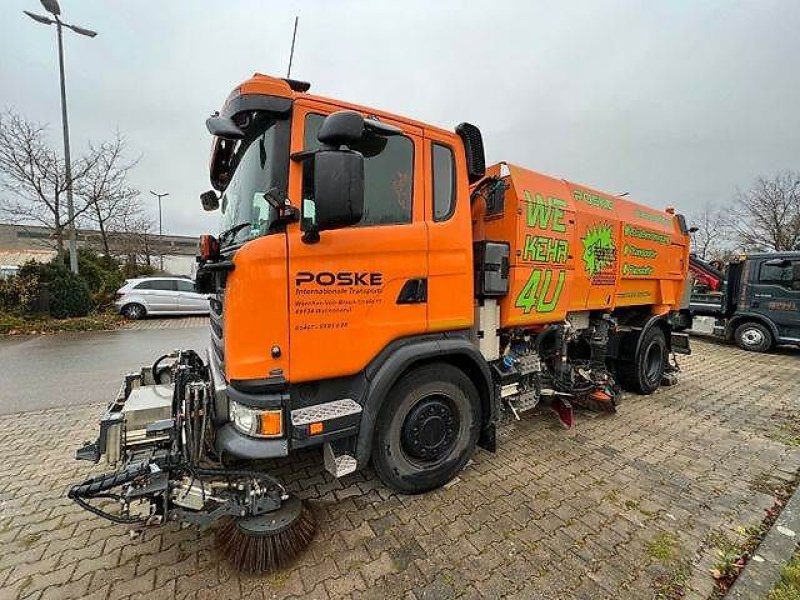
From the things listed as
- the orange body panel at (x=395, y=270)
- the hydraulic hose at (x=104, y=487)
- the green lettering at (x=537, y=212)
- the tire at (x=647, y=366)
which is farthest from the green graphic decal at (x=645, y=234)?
the hydraulic hose at (x=104, y=487)

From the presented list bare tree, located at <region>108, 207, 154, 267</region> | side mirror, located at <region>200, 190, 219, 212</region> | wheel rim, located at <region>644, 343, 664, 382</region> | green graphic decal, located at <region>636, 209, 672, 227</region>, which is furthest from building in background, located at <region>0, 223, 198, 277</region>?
wheel rim, located at <region>644, 343, 664, 382</region>

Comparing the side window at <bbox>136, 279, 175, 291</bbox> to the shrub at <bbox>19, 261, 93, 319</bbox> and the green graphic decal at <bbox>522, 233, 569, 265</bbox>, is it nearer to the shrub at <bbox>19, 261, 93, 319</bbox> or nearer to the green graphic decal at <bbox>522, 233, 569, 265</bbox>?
the shrub at <bbox>19, 261, 93, 319</bbox>

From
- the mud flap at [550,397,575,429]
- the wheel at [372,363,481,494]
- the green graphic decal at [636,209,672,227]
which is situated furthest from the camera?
the green graphic decal at [636,209,672,227]

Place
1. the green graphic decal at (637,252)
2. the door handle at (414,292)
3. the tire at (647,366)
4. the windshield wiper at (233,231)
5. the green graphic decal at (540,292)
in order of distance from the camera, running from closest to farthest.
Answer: the windshield wiper at (233,231), the door handle at (414,292), the green graphic decal at (540,292), the green graphic decal at (637,252), the tire at (647,366)

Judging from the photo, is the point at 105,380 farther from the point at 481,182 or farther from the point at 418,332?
the point at 481,182

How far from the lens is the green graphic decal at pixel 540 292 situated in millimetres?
3568

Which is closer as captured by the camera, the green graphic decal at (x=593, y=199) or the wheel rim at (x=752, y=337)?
the green graphic decal at (x=593, y=199)

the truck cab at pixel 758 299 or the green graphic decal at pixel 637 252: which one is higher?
the green graphic decal at pixel 637 252

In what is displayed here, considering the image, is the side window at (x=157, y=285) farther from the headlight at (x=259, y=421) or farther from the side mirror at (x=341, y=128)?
the side mirror at (x=341, y=128)

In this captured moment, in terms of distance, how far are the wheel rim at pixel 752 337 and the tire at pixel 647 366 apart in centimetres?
557

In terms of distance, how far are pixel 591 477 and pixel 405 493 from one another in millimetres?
1707

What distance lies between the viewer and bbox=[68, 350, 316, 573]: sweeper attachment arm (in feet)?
6.84

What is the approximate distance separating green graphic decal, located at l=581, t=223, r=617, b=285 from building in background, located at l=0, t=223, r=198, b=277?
42.1ft

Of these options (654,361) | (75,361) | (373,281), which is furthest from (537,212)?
(75,361)
